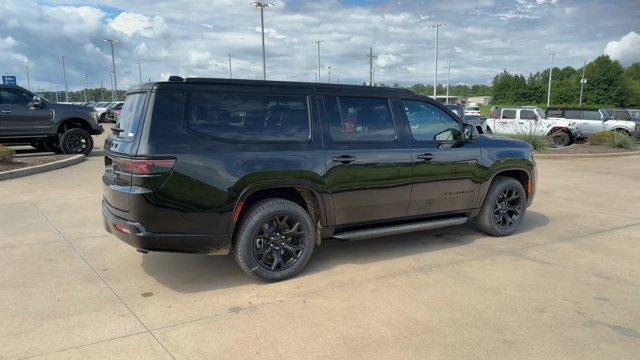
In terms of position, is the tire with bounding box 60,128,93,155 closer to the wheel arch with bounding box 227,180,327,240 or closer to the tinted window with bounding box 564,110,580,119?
the wheel arch with bounding box 227,180,327,240

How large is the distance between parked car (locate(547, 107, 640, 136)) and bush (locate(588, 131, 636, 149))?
9.63ft

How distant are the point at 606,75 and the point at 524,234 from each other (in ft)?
306

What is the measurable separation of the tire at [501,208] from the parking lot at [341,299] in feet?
0.67

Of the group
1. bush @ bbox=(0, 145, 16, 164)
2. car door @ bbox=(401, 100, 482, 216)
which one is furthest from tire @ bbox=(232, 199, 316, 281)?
bush @ bbox=(0, 145, 16, 164)

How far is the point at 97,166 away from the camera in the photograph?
39.0 ft

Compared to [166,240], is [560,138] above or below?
below

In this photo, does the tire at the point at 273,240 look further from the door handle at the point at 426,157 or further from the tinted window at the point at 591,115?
the tinted window at the point at 591,115

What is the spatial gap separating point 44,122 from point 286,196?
1076 centimetres

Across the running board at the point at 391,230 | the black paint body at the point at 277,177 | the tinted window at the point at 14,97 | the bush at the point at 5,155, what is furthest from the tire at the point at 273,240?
the tinted window at the point at 14,97

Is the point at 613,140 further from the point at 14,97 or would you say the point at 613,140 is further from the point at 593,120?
the point at 14,97

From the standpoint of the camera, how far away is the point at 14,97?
12367 millimetres

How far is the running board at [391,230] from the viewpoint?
4.90m

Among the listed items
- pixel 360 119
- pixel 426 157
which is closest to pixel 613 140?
pixel 426 157

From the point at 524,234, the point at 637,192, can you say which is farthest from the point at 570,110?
the point at 524,234
